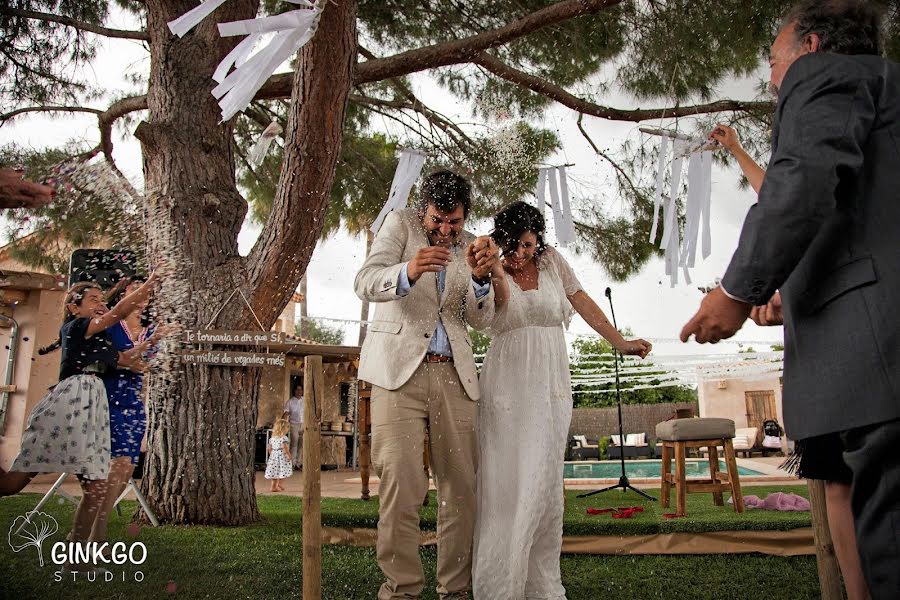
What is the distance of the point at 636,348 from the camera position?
9.62 ft

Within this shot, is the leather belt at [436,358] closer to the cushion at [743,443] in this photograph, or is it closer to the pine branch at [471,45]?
the pine branch at [471,45]

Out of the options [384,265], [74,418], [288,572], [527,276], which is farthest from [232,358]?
[527,276]

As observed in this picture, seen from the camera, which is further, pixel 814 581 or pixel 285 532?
pixel 285 532

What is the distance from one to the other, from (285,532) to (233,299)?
1.43m

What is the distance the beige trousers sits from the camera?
228 centimetres

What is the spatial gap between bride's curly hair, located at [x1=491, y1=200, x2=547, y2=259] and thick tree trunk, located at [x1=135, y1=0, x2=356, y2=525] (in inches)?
53.0

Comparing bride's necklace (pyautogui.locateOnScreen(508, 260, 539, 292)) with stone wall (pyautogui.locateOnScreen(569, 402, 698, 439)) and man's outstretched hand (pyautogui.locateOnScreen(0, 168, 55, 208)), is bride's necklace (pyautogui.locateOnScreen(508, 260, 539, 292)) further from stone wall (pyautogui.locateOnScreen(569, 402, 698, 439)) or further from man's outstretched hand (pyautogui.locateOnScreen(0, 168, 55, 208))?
stone wall (pyautogui.locateOnScreen(569, 402, 698, 439))

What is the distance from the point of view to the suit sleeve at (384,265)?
2360 millimetres

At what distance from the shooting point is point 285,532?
381cm

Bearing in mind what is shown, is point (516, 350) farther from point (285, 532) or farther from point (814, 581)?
point (285, 532)

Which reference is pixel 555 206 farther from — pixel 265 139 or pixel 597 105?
pixel 265 139

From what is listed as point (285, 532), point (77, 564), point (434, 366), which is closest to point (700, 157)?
point (434, 366)

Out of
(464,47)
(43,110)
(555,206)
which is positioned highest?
(43,110)

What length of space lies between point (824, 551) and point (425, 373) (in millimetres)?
1462
